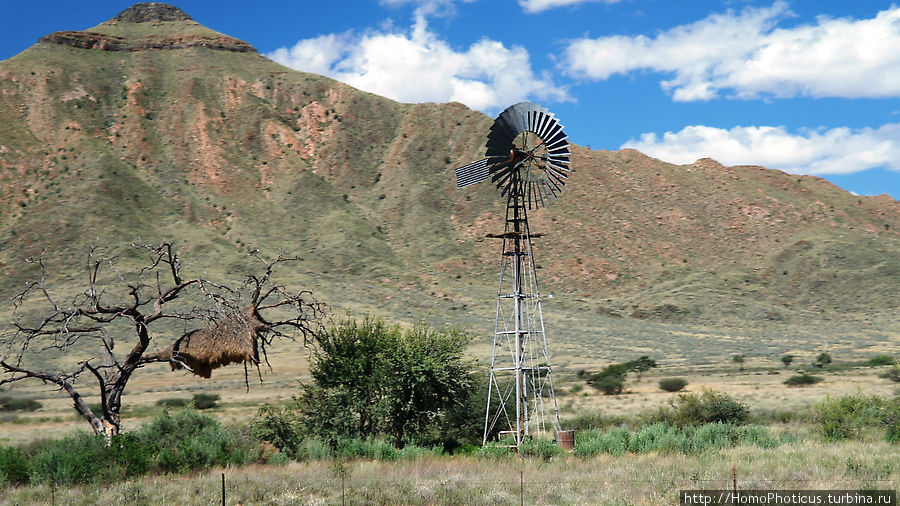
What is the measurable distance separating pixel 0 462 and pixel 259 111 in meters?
98.1

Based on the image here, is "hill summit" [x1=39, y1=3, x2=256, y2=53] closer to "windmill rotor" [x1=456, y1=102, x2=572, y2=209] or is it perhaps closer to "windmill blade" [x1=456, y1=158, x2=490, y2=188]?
"windmill blade" [x1=456, y1=158, x2=490, y2=188]

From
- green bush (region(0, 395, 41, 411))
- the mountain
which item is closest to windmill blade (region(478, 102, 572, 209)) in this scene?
green bush (region(0, 395, 41, 411))

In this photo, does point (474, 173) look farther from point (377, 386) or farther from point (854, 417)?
point (854, 417)

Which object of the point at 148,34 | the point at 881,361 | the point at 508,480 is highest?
the point at 148,34

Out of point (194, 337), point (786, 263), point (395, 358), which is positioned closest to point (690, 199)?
point (786, 263)

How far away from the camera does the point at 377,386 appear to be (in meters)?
25.7

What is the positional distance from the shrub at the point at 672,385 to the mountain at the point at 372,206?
1078 inches

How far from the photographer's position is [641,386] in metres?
51.9

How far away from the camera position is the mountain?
84875 mm

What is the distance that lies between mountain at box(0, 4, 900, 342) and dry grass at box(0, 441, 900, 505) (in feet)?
184

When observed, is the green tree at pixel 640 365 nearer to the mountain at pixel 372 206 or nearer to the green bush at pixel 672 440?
the mountain at pixel 372 206

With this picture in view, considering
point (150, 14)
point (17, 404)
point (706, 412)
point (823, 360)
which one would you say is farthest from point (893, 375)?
point (150, 14)

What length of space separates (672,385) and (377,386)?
2881 centimetres

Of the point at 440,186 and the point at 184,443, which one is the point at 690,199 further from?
the point at 184,443
